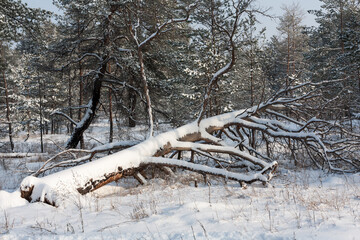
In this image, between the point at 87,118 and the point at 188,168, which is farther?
the point at 87,118

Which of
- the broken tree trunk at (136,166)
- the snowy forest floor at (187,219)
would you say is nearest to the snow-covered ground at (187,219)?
the snowy forest floor at (187,219)

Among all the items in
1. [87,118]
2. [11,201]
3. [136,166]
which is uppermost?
[87,118]

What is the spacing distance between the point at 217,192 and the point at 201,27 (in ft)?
36.1

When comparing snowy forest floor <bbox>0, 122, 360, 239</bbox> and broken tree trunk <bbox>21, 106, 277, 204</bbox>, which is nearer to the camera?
snowy forest floor <bbox>0, 122, 360, 239</bbox>

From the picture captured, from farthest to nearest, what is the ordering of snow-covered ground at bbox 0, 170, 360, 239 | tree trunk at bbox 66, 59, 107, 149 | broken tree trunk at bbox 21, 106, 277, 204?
tree trunk at bbox 66, 59, 107, 149, broken tree trunk at bbox 21, 106, 277, 204, snow-covered ground at bbox 0, 170, 360, 239

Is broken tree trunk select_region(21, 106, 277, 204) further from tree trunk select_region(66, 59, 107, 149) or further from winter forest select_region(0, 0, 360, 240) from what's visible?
tree trunk select_region(66, 59, 107, 149)

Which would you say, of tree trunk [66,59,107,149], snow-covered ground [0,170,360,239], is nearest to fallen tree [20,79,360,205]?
snow-covered ground [0,170,360,239]

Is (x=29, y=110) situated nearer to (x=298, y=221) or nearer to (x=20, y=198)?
(x=20, y=198)

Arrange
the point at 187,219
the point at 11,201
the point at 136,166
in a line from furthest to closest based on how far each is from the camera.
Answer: the point at 136,166
the point at 11,201
the point at 187,219

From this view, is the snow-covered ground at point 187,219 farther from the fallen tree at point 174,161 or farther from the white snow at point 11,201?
the fallen tree at point 174,161

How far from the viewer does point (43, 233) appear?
2.47 meters

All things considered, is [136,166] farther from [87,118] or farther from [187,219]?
[87,118]

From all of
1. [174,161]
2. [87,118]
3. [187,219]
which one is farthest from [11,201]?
[87,118]

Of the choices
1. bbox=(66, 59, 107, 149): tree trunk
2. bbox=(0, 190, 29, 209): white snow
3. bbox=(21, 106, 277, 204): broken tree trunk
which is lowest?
bbox=(0, 190, 29, 209): white snow
